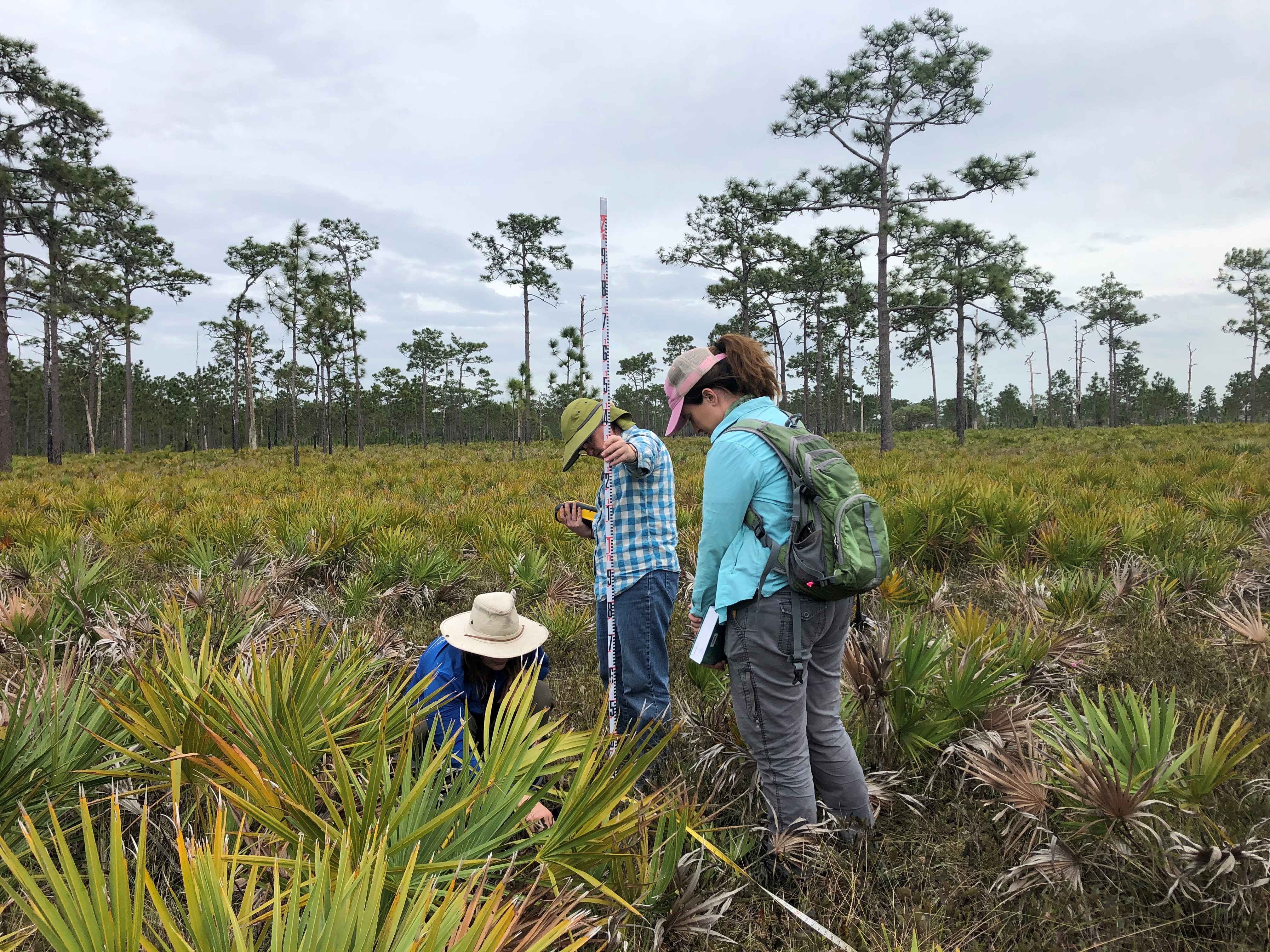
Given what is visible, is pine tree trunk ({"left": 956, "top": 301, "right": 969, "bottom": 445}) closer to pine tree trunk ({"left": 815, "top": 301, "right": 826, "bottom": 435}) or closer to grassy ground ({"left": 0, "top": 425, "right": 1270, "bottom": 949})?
pine tree trunk ({"left": 815, "top": 301, "right": 826, "bottom": 435})

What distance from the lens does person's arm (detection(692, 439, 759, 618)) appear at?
7.68 feet

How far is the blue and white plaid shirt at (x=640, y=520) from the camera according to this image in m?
3.23

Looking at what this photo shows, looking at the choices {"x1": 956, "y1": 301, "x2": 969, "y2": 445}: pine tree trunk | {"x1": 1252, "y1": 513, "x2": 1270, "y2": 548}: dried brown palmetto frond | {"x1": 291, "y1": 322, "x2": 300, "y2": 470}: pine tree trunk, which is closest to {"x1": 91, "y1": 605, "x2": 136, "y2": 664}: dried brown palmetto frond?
{"x1": 1252, "y1": 513, "x2": 1270, "y2": 548}: dried brown palmetto frond

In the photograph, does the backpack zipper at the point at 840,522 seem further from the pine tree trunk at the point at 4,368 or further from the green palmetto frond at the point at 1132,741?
the pine tree trunk at the point at 4,368

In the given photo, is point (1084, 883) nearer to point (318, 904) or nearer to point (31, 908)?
point (318, 904)

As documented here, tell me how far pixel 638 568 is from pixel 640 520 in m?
0.24

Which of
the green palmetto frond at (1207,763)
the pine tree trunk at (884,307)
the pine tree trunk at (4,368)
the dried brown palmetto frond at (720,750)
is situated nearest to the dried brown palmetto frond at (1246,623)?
the green palmetto frond at (1207,763)

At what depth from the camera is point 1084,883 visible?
2502 mm

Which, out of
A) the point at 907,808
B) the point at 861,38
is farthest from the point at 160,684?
the point at 861,38

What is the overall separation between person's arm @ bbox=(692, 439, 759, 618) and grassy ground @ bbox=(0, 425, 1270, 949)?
0.94 m

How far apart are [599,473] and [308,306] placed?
1771 cm

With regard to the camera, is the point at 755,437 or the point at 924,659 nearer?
the point at 755,437

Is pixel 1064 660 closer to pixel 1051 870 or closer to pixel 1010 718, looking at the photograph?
pixel 1010 718

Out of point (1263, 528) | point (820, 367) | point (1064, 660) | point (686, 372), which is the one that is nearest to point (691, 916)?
point (686, 372)
